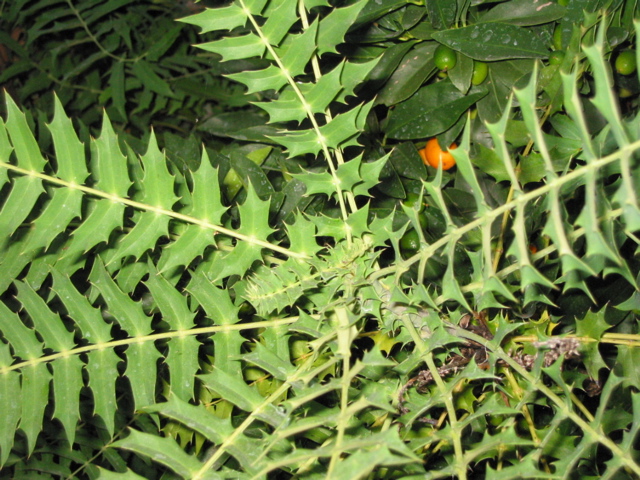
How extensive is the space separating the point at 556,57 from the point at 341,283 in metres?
0.52

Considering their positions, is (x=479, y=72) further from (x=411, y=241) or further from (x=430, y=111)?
(x=411, y=241)

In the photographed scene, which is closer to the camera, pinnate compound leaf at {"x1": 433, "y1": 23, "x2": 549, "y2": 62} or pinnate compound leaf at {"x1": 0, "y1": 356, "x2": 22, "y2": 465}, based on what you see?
pinnate compound leaf at {"x1": 0, "y1": 356, "x2": 22, "y2": 465}

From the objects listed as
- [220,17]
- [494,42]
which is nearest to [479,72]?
[494,42]

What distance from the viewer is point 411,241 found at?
3.11ft

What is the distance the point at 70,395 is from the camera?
2.44 feet

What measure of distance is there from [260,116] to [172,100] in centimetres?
45

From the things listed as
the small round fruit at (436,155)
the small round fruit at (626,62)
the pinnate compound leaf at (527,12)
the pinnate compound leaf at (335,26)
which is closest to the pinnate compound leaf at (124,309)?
the pinnate compound leaf at (335,26)

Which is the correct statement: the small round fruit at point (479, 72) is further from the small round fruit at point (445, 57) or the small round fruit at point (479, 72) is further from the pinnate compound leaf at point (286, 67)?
the pinnate compound leaf at point (286, 67)

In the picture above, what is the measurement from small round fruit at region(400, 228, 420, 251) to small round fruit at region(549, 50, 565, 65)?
0.35m

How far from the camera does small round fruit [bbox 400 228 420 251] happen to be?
94 centimetres

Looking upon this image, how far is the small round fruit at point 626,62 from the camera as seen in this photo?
898mm

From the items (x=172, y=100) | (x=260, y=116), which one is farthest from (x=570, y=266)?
(x=172, y=100)

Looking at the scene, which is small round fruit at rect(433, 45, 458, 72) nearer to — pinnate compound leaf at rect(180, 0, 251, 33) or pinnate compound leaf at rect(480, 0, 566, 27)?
pinnate compound leaf at rect(480, 0, 566, 27)

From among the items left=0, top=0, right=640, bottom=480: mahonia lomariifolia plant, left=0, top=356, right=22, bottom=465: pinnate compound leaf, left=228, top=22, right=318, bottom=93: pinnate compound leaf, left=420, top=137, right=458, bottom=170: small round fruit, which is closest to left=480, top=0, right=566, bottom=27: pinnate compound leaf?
left=0, top=0, right=640, bottom=480: mahonia lomariifolia plant
